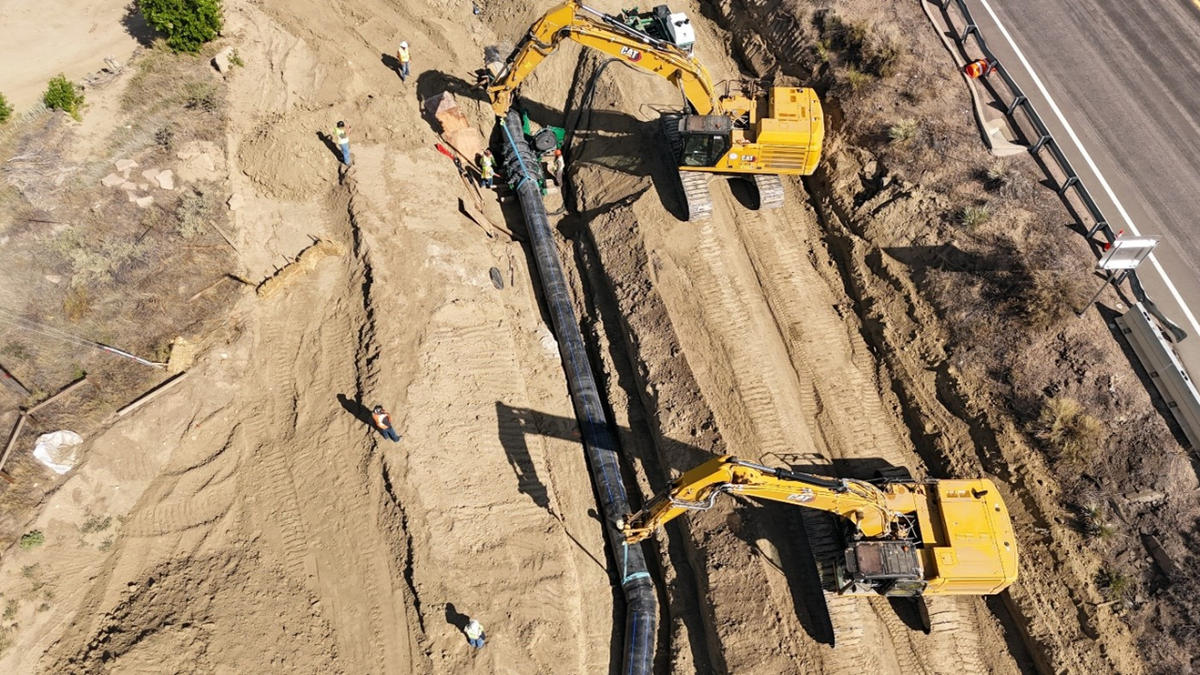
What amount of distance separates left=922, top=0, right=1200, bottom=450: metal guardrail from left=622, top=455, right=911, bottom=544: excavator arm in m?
6.02

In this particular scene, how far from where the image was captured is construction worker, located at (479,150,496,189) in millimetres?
18498

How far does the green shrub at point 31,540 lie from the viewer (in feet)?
41.9

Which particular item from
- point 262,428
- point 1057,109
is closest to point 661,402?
point 262,428

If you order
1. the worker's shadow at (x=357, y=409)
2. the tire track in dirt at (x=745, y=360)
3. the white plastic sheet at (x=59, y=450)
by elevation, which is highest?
the tire track in dirt at (x=745, y=360)

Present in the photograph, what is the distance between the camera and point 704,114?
16344 mm

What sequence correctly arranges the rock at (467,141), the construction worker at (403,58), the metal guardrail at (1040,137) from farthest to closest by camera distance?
the rock at (467,141) → the construction worker at (403,58) → the metal guardrail at (1040,137)

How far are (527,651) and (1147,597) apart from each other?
10886 millimetres

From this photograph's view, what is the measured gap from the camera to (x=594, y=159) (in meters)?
18.8

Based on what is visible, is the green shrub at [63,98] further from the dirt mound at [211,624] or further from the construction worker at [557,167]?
the dirt mound at [211,624]

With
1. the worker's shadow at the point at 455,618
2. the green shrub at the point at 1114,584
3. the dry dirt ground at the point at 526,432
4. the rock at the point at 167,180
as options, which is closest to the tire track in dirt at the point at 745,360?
the dry dirt ground at the point at 526,432

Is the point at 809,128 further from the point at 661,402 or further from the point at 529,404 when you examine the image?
the point at 529,404

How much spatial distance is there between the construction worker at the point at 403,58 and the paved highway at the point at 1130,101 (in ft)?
51.8

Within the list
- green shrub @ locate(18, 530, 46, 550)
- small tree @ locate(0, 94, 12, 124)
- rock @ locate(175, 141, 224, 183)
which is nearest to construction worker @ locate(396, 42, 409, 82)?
rock @ locate(175, 141, 224, 183)

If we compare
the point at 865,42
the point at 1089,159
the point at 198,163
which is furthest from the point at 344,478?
the point at 1089,159
